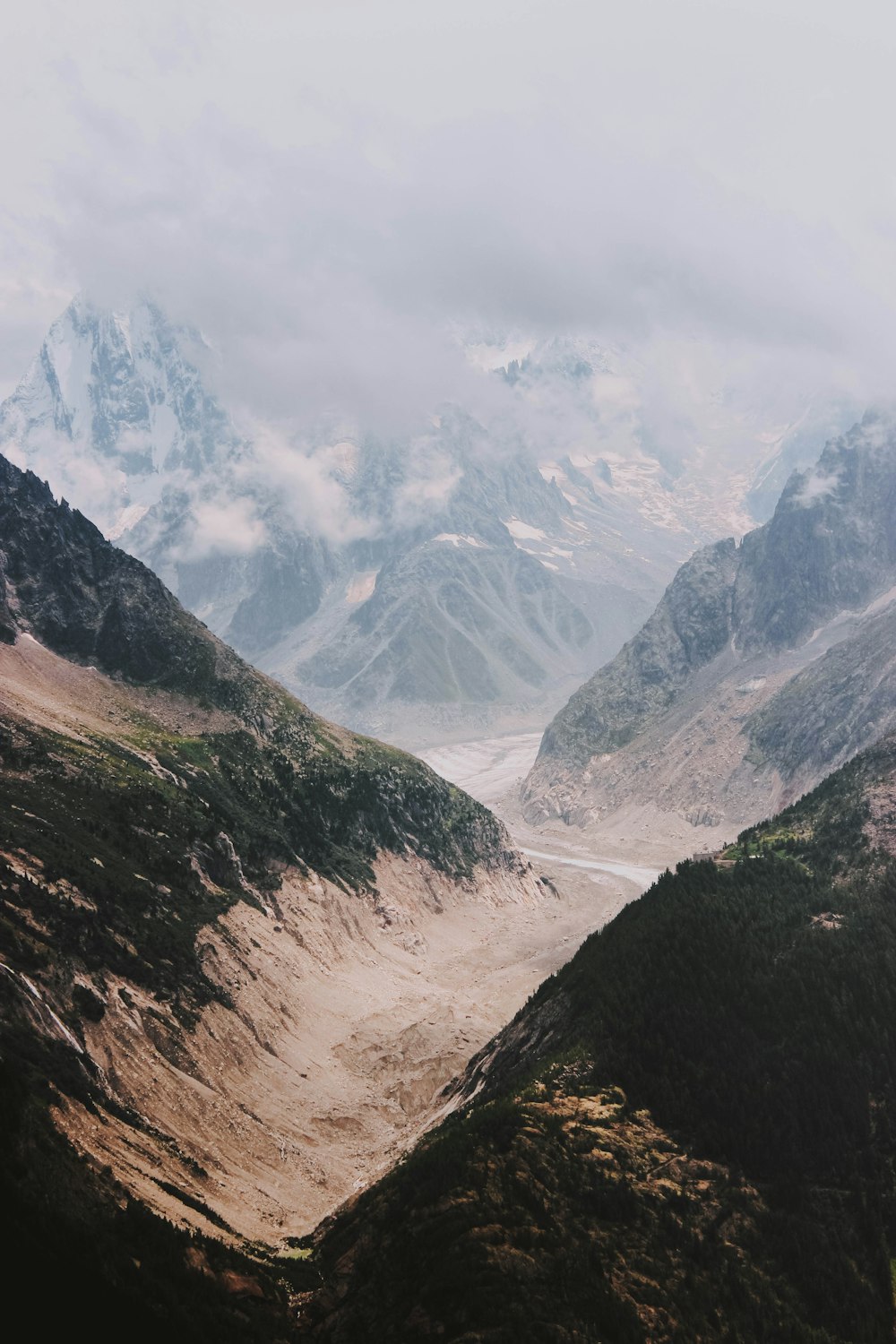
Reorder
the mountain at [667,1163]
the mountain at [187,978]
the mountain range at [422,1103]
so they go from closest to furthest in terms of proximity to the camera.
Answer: the mountain range at [422,1103], the mountain at [667,1163], the mountain at [187,978]

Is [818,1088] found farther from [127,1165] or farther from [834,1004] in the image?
[127,1165]

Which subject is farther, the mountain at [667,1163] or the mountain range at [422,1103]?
the mountain at [667,1163]

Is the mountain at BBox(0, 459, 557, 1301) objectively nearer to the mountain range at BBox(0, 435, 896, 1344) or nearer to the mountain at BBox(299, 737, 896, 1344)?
the mountain range at BBox(0, 435, 896, 1344)

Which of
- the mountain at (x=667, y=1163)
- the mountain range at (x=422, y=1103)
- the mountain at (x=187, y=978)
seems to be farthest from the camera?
the mountain at (x=187, y=978)

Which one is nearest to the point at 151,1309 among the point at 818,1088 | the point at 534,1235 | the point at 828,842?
the point at 534,1235

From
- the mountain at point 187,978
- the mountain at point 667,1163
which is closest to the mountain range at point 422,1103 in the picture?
the mountain at point 667,1163

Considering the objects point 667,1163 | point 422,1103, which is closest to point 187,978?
point 422,1103

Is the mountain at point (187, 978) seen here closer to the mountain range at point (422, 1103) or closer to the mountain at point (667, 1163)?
the mountain range at point (422, 1103)
